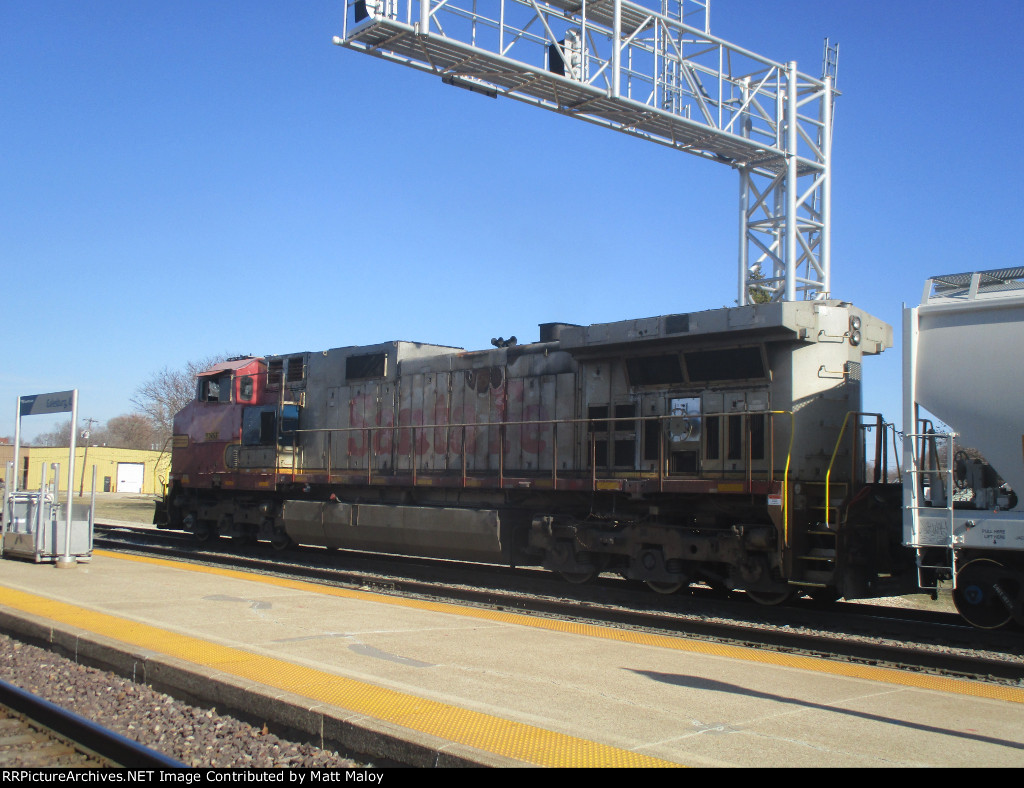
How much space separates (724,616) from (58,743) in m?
7.40

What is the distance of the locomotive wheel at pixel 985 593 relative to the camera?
861 centimetres

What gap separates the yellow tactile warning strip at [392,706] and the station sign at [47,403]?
634 cm

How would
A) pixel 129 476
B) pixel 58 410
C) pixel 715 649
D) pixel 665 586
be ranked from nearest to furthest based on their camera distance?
pixel 715 649
pixel 665 586
pixel 58 410
pixel 129 476

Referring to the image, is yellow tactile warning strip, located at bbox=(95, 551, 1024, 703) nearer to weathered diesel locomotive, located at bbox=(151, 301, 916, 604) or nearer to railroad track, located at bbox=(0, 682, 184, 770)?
weathered diesel locomotive, located at bbox=(151, 301, 916, 604)

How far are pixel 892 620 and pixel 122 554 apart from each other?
1253 cm

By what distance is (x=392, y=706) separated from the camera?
5.51 meters

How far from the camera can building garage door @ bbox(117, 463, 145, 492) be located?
65.0 meters

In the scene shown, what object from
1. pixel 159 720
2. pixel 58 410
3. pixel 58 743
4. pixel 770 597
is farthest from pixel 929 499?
pixel 58 410

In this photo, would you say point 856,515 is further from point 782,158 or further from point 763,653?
point 782,158

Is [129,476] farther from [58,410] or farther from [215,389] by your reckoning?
[58,410]

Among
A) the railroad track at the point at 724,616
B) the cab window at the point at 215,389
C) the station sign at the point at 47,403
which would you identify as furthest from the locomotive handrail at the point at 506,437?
the station sign at the point at 47,403

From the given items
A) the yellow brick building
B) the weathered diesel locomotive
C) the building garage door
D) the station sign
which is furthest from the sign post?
the building garage door

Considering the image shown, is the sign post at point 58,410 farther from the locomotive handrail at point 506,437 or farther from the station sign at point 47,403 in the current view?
the locomotive handrail at point 506,437

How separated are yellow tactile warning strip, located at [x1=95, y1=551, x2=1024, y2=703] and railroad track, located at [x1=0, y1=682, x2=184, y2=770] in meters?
4.66
